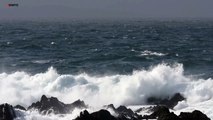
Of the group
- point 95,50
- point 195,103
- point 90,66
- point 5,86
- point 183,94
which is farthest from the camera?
point 95,50

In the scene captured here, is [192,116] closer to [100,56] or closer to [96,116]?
[96,116]

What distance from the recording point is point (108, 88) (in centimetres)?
4781

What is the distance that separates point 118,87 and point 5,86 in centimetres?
1147

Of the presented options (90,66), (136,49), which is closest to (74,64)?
(90,66)

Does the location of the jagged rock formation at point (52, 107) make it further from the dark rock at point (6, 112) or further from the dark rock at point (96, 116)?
the dark rock at point (96, 116)

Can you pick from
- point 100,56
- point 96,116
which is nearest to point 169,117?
point 96,116

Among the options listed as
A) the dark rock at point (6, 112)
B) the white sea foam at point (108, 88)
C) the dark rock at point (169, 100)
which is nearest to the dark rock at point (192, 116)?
the white sea foam at point (108, 88)

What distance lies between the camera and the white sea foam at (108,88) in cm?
4328

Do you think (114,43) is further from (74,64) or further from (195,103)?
(195,103)

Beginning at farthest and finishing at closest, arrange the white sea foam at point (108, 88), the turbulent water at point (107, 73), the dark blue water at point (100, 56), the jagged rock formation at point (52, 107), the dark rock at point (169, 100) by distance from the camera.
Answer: the dark blue water at point (100, 56), the turbulent water at point (107, 73), the white sea foam at point (108, 88), the dark rock at point (169, 100), the jagged rock formation at point (52, 107)

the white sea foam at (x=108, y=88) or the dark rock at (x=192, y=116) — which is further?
the white sea foam at (x=108, y=88)

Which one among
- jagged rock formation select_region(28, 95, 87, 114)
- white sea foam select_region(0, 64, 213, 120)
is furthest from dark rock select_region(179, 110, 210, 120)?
white sea foam select_region(0, 64, 213, 120)

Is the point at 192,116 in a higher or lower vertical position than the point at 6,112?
higher

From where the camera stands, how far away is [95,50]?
79375 mm
